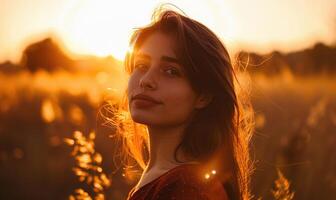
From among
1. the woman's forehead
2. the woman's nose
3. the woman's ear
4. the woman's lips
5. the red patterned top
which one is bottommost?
the red patterned top

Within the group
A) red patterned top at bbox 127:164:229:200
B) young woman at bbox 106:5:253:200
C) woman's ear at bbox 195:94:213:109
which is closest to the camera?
red patterned top at bbox 127:164:229:200

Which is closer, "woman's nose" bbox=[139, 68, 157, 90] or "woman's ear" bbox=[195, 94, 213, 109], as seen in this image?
"woman's nose" bbox=[139, 68, 157, 90]

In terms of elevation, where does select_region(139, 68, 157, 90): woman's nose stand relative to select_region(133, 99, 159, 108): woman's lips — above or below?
above

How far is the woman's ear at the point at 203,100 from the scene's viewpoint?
2664 mm

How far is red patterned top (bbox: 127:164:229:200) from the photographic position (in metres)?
2.23

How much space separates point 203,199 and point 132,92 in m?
0.61

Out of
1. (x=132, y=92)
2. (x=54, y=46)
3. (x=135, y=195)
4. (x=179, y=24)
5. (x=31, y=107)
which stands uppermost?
(x=179, y=24)

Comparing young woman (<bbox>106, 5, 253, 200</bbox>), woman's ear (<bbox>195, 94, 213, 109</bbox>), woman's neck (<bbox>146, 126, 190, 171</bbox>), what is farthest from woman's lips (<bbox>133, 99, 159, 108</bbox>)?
woman's ear (<bbox>195, 94, 213, 109</bbox>)

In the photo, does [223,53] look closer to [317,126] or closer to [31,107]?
[317,126]

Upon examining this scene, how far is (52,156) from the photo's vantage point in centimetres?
707

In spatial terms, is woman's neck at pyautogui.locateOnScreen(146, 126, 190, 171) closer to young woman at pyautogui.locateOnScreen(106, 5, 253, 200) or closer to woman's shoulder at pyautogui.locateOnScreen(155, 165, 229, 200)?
young woman at pyautogui.locateOnScreen(106, 5, 253, 200)

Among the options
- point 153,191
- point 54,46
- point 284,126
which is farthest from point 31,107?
point 54,46

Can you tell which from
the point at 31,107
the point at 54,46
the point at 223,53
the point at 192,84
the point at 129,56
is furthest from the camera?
the point at 54,46

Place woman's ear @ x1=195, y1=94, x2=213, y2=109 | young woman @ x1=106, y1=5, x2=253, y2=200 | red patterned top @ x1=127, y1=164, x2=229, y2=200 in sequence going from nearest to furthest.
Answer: red patterned top @ x1=127, y1=164, x2=229, y2=200 < young woman @ x1=106, y1=5, x2=253, y2=200 < woman's ear @ x1=195, y1=94, x2=213, y2=109
